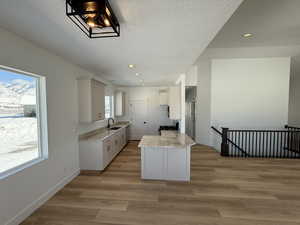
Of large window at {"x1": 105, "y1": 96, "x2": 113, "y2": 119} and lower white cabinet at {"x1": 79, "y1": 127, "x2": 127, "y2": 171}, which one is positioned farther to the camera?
large window at {"x1": 105, "y1": 96, "x2": 113, "y2": 119}

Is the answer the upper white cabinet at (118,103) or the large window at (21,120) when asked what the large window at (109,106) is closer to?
the upper white cabinet at (118,103)

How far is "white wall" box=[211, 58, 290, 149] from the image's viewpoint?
215 inches

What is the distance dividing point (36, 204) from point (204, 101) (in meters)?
5.70

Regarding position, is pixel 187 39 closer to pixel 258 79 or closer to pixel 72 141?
pixel 72 141

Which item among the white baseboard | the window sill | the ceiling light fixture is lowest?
the white baseboard

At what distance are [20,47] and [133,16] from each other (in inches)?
67.8

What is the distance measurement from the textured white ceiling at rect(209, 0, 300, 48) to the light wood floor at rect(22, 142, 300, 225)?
3304mm

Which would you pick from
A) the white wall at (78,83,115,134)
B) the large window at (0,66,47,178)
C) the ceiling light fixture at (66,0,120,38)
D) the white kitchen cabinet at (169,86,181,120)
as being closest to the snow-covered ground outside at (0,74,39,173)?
the large window at (0,66,47,178)

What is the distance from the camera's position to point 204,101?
593 centimetres

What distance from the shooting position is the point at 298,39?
12.5ft

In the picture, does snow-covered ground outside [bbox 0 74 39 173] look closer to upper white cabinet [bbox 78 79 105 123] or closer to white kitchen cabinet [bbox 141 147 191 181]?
upper white cabinet [bbox 78 79 105 123]

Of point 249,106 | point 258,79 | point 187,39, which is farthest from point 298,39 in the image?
point 187,39

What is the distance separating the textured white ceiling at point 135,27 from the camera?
1.39 m

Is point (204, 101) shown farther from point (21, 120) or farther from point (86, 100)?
point (21, 120)
